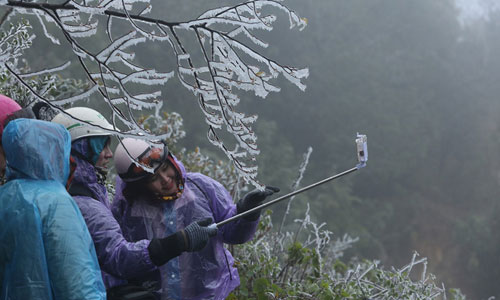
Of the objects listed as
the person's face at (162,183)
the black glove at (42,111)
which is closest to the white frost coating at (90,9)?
the person's face at (162,183)

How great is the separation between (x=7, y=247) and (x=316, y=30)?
31969 mm

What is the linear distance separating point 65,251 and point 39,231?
85mm

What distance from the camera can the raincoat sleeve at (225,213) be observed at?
7.42 ft

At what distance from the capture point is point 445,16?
35.1m

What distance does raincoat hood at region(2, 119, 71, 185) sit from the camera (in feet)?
4.96

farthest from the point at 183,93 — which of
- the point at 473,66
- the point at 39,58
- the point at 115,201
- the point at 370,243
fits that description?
the point at 115,201

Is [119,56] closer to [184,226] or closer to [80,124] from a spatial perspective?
[80,124]

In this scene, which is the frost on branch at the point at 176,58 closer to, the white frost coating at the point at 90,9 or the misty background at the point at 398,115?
the white frost coating at the point at 90,9

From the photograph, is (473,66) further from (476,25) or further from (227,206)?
(227,206)

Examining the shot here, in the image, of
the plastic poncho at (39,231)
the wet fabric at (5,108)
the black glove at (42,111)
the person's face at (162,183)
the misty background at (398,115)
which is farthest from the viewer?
the misty background at (398,115)

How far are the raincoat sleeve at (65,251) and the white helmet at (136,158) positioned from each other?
0.66 metres

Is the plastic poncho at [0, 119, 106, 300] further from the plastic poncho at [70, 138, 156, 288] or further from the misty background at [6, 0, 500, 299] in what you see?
the misty background at [6, 0, 500, 299]

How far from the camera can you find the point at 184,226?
2.21 m

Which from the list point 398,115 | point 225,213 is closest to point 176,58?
point 225,213
